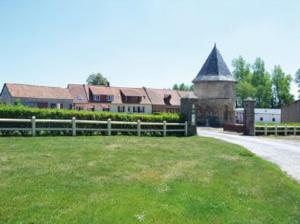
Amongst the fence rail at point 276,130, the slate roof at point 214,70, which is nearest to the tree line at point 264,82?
the slate roof at point 214,70

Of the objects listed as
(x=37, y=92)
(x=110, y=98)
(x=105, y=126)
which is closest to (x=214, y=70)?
(x=110, y=98)

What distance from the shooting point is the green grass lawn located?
6.84 metres

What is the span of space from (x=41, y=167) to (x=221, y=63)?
40609mm

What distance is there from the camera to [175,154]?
14211mm

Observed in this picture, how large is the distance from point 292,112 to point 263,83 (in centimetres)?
4581

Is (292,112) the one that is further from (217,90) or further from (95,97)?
(95,97)

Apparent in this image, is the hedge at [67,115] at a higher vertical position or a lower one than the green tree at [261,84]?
lower

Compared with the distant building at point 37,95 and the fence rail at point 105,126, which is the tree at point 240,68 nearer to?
the distant building at point 37,95

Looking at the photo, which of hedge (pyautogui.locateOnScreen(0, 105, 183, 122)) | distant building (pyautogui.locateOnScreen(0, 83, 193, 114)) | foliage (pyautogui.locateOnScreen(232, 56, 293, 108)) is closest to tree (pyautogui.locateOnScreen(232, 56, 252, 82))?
foliage (pyautogui.locateOnScreen(232, 56, 293, 108))

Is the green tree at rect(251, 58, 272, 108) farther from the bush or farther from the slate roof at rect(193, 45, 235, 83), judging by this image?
the bush

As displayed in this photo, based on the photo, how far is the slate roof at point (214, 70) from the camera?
46250mm

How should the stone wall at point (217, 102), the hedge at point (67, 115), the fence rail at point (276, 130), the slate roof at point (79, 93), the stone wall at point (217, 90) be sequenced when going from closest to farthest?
1. the hedge at point (67, 115)
2. the fence rail at point (276, 130)
3. the stone wall at point (217, 102)
4. the stone wall at point (217, 90)
5. the slate roof at point (79, 93)

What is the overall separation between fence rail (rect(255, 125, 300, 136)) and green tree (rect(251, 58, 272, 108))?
6039 cm

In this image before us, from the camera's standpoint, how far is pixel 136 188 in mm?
8547
